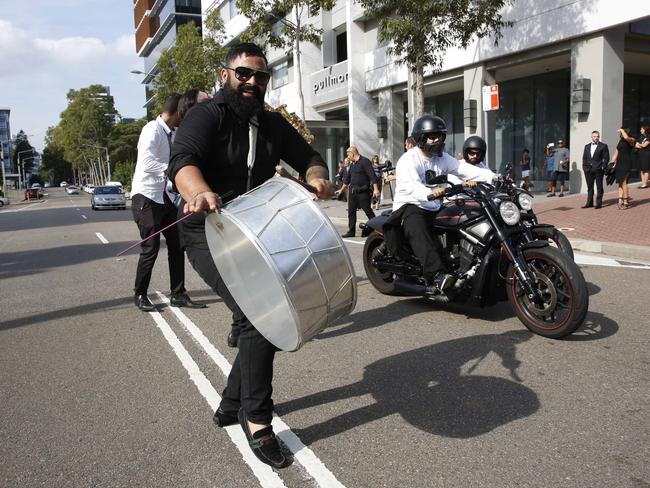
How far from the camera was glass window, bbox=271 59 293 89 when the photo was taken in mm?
33250

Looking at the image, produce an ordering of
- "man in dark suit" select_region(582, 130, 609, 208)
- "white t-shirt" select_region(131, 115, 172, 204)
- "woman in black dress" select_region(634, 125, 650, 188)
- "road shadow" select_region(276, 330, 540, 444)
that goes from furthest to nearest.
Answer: "woman in black dress" select_region(634, 125, 650, 188) < "man in dark suit" select_region(582, 130, 609, 208) < "white t-shirt" select_region(131, 115, 172, 204) < "road shadow" select_region(276, 330, 540, 444)

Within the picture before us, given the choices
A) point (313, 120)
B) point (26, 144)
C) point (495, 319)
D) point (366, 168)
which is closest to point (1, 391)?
point (495, 319)

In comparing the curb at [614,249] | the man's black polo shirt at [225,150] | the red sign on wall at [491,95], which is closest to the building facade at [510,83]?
the red sign on wall at [491,95]

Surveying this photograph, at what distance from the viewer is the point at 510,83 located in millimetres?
22469

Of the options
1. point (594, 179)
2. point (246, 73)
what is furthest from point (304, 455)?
point (594, 179)

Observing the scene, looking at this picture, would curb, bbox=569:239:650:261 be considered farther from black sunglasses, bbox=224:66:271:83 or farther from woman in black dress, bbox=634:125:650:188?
black sunglasses, bbox=224:66:271:83

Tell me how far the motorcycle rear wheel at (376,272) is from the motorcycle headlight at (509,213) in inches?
70.6

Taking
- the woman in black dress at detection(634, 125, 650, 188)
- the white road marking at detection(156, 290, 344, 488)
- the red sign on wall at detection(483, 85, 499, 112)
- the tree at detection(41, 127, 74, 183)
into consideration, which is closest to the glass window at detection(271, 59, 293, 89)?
the woman in black dress at detection(634, 125, 650, 188)

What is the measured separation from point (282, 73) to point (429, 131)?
101 feet

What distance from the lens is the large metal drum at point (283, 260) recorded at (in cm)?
246

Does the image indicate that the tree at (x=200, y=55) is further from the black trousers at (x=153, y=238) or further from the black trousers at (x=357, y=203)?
the black trousers at (x=153, y=238)

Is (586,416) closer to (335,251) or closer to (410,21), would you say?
(335,251)

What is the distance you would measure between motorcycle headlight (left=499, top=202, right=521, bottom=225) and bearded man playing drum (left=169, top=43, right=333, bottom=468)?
2.22m

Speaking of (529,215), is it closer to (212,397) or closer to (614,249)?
(212,397)
